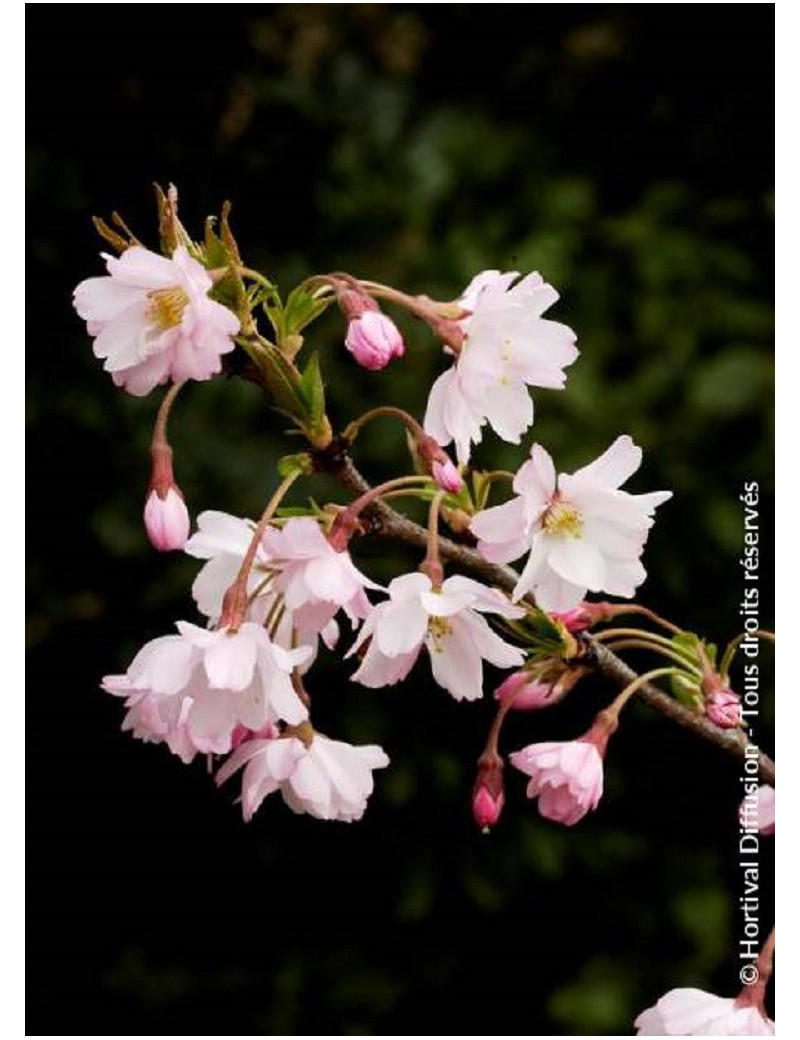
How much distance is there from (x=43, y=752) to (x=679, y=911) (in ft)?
3.60

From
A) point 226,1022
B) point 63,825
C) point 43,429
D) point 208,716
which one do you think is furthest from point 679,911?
point 208,716

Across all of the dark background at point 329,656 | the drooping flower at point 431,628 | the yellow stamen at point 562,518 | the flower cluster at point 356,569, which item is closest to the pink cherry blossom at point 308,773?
the flower cluster at point 356,569

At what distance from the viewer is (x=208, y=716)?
118cm

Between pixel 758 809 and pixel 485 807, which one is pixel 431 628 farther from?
pixel 758 809

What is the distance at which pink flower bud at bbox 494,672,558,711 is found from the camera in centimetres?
126

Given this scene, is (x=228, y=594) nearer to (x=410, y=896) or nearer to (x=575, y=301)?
(x=410, y=896)

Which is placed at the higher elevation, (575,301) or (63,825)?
(575,301)

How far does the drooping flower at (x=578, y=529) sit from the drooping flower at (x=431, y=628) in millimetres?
39

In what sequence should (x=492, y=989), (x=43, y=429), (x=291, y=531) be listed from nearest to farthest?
(x=291, y=531) → (x=43, y=429) → (x=492, y=989)

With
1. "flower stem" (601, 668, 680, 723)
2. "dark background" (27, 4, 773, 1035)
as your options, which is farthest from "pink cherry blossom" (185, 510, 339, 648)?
"dark background" (27, 4, 773, 1035)

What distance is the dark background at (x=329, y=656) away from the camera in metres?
2.71

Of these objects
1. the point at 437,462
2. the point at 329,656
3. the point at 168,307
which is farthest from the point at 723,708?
the point at 329,656

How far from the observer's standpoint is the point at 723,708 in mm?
1252

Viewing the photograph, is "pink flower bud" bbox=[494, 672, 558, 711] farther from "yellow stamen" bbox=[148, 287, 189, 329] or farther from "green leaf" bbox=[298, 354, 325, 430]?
"yellow stamen" bbox=[148, 287, 189, 329]
